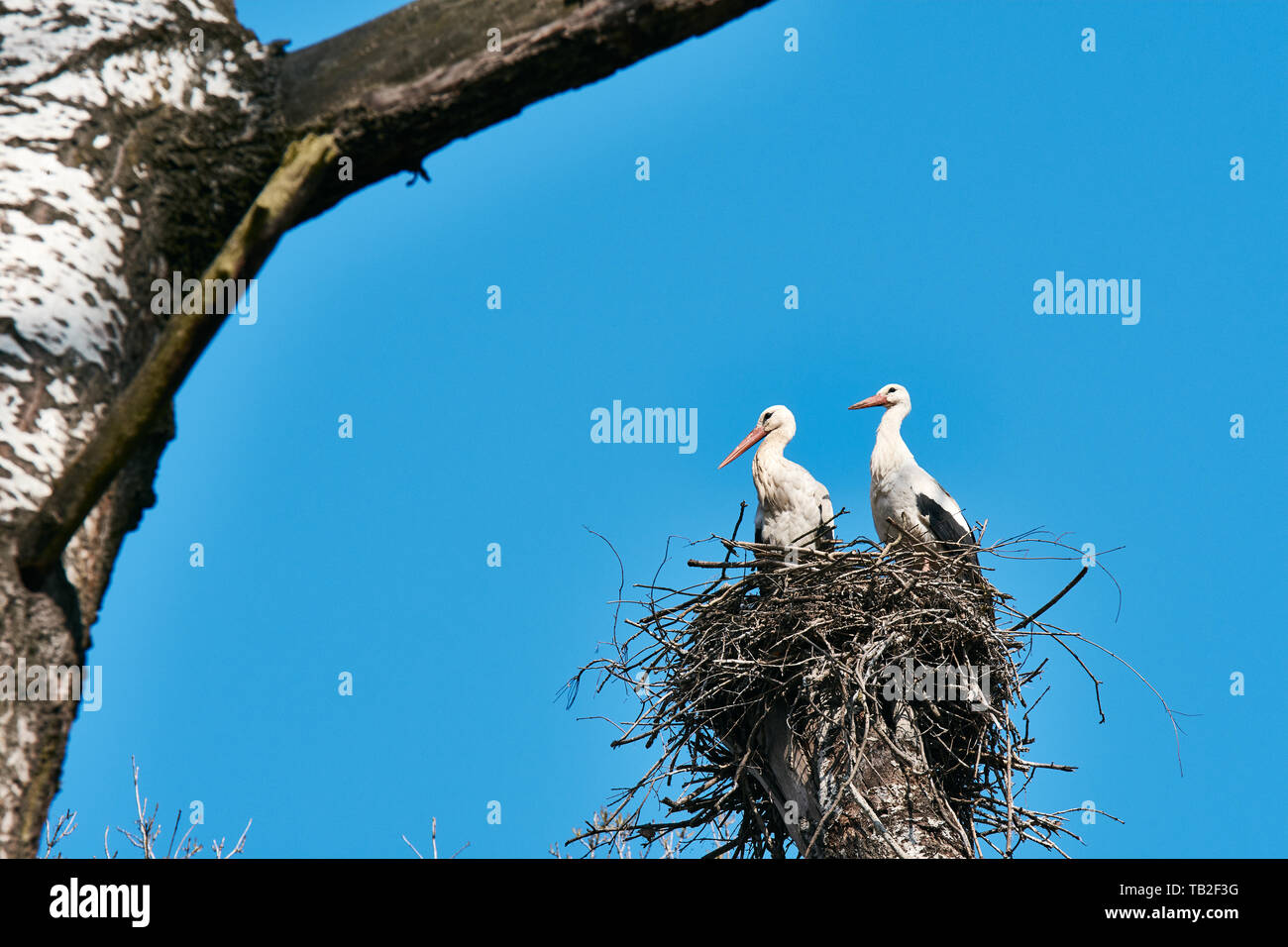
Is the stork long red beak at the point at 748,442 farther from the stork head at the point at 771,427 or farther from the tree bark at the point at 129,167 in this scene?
the tree bark at the point at 129,167

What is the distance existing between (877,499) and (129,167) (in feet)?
20.5

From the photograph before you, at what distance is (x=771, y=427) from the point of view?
8.27 meters

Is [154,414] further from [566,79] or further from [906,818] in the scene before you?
[906,818]

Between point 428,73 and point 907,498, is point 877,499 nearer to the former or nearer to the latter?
point 907,498

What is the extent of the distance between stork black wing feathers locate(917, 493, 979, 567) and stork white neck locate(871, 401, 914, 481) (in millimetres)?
442

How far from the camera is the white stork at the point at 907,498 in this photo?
7102 millimetres

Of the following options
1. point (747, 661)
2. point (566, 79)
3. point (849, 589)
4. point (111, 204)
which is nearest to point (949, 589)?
point (849, 589)

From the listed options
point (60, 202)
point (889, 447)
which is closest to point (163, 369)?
point (60, 202)

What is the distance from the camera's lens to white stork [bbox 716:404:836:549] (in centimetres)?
725

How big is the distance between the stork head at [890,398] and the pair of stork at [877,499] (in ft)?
0.70

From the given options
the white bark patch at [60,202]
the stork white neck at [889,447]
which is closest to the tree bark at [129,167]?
the white bark patch at [60,202]

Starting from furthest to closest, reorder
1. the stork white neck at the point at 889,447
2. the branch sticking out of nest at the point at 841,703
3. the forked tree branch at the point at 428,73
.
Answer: the stork white neck at the point at 889,447 → the branch sticking out of nest at the point at 841,703 → the forked tree branch at the point at 428,73

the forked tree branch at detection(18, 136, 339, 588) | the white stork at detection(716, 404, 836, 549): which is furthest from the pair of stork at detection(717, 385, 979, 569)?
the forked tree branch at detection(18, 136, 339, 588)

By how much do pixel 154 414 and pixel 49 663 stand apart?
0.39 metres
